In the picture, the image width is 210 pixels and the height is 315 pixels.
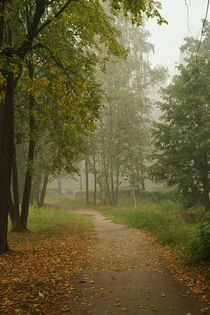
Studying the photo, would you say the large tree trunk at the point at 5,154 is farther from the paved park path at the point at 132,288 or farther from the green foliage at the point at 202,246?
the green foliage at the point at 202,246

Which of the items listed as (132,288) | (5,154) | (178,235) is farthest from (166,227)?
(5,154)

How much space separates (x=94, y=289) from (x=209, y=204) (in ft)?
38.5

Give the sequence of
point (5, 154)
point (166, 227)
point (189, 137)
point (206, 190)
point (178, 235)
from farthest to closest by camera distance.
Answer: point (206, 190), point (189, 137), point (166, 227), point (178, 235), point (5, 154)

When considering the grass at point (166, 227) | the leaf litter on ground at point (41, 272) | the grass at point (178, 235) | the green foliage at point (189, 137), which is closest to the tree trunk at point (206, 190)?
the green foliage at point (189, 137)

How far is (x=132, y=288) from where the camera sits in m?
5.66

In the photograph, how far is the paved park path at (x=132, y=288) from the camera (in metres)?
A: 4.70

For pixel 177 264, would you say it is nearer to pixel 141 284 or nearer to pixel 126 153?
pixel 141 284

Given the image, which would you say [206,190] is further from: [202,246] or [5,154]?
[5,154]

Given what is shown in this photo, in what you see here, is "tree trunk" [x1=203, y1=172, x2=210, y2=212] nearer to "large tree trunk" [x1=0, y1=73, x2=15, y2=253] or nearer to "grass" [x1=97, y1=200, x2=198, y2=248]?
"grass" [x1=97, y1=200, x2=198, y2=248]

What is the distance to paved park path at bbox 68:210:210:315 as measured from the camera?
15.4 ft

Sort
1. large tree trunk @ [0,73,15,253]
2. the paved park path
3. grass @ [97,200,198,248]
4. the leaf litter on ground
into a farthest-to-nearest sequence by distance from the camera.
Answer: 1. grass @ [97,200,198,248]
2. large tree trunk @ [0,73,15,253]
3. the leaf litter on ground
4. the paved park path

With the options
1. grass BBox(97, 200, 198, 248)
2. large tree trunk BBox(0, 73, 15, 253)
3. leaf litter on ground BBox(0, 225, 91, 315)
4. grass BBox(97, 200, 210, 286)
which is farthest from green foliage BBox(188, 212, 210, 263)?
large tree trunk BBox(0, 73, 15, 253)

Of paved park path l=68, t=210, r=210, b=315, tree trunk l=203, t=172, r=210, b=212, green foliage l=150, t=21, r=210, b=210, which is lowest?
paved park path l=68, t=210, r=210, b=315

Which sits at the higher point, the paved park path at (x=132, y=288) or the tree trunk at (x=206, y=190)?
the tree trunk at (x=206, y=190)
